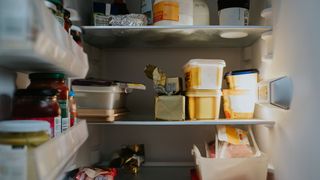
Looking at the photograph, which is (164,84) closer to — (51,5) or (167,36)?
(167,36)

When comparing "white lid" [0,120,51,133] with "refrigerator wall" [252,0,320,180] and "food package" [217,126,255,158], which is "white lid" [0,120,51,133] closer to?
"refrigerator wall" [252,0,320,180]

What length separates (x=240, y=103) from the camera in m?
1.35

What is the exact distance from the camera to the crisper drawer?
47.4 inches

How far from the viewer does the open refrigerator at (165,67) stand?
19.1 inches

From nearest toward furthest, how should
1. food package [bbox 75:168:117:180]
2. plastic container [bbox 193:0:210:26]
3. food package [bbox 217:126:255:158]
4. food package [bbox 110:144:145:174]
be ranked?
food package [bbox 75:168:117:180] < food package [bbox 217:126:255:158] < plastic container [bbox 193:0:210:26] < food package [bbox 110:144:145:174]

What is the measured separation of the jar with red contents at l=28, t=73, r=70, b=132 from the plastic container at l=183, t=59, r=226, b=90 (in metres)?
0.66

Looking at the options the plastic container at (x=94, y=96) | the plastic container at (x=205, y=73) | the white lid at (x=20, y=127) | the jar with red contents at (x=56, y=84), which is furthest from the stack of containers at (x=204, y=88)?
the white lid at (x=20, y=127)

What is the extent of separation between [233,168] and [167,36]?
2.08ft

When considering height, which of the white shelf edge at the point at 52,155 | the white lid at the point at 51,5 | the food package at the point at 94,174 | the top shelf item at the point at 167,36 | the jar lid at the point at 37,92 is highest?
the top shelf item at the point at 167,36

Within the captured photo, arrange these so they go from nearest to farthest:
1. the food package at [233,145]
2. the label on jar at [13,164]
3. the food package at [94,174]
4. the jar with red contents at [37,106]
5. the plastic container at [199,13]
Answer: the label on jar at [13,164] → the jar with red contents at [37,106] → the food package at [94,174] → the food package at [233,145] → the plastic container at [199,13]

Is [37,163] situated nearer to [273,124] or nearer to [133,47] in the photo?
[273,124]

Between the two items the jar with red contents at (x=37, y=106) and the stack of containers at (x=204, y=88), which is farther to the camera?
the stack of containers at (x=204, y=88)

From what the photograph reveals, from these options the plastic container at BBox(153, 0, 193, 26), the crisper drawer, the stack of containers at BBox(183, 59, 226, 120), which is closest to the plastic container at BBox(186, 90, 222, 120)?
the stack of containers at BBox(183, 59, 226, 120)

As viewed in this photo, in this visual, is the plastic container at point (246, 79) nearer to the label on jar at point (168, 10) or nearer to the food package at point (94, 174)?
the label on jar at point (168, 10)
